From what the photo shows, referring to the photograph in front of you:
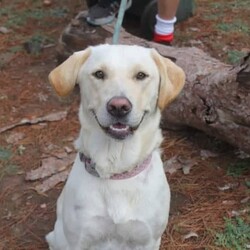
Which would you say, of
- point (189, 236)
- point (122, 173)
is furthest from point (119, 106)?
point (189, 236)

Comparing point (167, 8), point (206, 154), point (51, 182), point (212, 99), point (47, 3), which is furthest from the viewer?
point (47, 3)

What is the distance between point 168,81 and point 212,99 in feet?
3.81

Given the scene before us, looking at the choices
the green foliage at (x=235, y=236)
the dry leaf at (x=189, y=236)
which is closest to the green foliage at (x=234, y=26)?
the green foliage at (x=235, y=236)

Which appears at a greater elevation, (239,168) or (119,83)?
(119,83)

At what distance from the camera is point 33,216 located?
11.8 ft

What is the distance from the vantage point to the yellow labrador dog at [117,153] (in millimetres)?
2549

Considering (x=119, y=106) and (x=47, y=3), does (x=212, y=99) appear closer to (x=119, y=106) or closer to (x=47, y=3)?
(x=119, y=106)

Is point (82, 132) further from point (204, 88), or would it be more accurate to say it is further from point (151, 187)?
point (204, 88)

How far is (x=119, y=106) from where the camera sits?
2.42 m

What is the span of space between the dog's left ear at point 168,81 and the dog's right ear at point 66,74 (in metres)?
0.35

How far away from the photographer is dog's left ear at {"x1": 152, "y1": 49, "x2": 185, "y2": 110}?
2613 millimetres

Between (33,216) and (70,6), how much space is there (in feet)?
10.1

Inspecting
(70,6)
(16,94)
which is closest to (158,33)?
(16,94)

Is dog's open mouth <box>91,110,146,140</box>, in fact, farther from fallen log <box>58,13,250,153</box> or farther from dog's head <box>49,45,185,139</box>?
fallen log <box>58,13,250,153</box>
